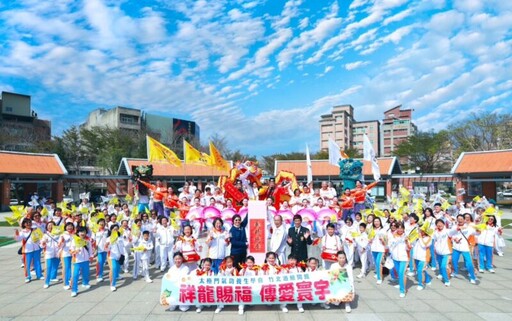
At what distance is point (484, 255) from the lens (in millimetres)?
9000

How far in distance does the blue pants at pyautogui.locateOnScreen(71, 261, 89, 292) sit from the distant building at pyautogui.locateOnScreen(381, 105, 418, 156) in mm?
74016

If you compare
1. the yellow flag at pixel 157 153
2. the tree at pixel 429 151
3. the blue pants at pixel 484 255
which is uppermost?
the tree at pixel 429 151

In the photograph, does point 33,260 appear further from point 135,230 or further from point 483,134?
point 483,134

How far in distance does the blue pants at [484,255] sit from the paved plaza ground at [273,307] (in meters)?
0.76

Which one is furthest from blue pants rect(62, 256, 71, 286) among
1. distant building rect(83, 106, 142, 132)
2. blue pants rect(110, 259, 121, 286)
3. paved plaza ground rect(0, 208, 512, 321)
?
distant building rect(83, 106, 142, 132)

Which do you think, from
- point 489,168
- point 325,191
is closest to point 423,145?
point 489,168

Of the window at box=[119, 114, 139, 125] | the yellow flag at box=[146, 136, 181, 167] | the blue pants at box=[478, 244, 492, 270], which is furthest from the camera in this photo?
the window at box=[119, 114, 139, 125]

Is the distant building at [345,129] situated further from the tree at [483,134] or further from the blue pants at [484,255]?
the blue pants at [484,255]

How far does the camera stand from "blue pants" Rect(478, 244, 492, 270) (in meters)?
8.90

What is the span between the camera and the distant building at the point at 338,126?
7381 centimetres

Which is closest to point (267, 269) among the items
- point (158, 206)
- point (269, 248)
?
point (269, 248)

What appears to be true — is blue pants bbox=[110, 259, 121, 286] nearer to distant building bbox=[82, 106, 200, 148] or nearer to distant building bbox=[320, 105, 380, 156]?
distant building bbox=[82, 106, 200, 148]

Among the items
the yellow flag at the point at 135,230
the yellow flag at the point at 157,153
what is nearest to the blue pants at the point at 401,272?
the yellow flag at the point at 135,230

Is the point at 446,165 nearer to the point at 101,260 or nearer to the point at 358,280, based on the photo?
the point at 358,280
